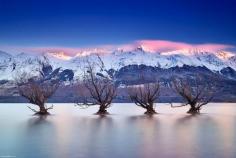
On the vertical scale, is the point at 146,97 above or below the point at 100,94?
below

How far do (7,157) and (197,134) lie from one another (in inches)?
597

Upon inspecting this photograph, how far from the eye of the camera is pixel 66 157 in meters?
20.5

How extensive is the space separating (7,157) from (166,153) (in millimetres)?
6913

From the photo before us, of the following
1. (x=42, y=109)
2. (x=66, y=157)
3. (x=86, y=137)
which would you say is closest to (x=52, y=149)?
(x=66, y=157)

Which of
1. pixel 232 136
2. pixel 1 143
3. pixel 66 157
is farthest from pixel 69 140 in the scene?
pixel 232 136

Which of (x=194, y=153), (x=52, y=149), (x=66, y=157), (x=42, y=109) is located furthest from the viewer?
(x=42, y=109)

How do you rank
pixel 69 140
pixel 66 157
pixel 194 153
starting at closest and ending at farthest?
pixel 66 157 → pixel 194 153 → pixel 69 140

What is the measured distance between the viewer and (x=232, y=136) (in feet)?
99.7

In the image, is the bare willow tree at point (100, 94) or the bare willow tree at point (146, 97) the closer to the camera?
the bare willow tree at point (146, 97)

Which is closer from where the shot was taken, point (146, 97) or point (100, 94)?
point (100, 94)

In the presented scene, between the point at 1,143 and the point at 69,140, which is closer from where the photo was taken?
the point at 1,143

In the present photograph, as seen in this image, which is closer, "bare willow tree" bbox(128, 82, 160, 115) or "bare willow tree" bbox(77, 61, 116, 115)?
"bare willow tree" bbox(128, 82, 160, 115)

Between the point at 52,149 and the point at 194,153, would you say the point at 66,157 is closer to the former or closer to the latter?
the point at 52,149

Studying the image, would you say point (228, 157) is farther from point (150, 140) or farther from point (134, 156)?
point (150, 140)
